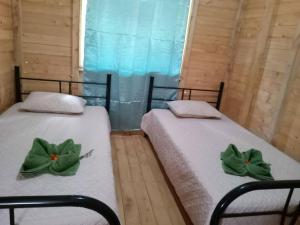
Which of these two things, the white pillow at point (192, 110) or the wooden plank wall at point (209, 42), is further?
the wooden plank wall at point (209, 42)

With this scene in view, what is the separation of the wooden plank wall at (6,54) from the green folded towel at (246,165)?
2.14 metres

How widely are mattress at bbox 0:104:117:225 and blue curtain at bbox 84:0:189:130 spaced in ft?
2.02

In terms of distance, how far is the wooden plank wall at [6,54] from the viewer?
229 cm

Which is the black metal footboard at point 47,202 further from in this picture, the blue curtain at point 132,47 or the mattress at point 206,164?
the blue curtain at point 132,47

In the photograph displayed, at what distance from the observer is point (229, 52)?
3215 millimetres

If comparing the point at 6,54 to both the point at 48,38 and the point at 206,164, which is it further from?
the point at 206,164

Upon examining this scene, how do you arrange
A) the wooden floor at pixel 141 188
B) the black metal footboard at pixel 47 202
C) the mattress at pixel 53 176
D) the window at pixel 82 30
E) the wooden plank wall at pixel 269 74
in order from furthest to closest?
the window at pixel 82 30
the wooden plank wall at pixel 269 74
the wooden floor at pixel 141 188
the mattress at pixel 53 176
the black metal footboard at pixel 47 202

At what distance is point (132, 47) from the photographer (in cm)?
288

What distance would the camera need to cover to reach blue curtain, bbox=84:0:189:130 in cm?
272

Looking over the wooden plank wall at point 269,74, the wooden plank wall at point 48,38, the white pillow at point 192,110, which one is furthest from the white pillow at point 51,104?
the wooden plank wall at point 269,74

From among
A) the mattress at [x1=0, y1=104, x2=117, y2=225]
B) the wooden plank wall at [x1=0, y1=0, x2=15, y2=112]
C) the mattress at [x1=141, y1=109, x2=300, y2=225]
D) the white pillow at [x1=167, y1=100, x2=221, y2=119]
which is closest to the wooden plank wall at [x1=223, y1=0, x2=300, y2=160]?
the mattress at [x1=141, y1=109, x2=300, y2=225]

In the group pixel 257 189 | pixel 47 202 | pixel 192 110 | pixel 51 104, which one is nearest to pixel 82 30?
pixel 51 104

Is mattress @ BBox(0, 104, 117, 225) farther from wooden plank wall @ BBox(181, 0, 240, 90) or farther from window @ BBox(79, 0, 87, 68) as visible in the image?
wooden plank wall @ BBox(181, 0, 240, 90)

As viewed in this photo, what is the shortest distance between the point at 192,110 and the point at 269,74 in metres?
0.90
